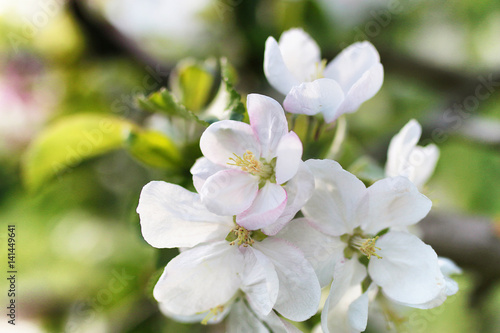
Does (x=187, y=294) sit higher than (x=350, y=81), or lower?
lower

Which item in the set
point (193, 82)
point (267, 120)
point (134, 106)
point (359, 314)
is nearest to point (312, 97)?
point (267, 120)

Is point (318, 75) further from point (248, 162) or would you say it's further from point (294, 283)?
point (294, 283)

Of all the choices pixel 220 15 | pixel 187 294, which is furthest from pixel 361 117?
pixel 187 294

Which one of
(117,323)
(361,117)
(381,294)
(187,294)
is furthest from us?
(361,117)

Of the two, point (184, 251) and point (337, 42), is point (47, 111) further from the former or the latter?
point (184, 251)

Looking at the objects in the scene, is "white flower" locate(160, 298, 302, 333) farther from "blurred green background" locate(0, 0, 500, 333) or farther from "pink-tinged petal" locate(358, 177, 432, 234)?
"blurred green background" locate(0, 0, 500, 333)

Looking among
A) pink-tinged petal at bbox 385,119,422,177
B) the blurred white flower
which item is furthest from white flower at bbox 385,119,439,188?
the blurred white flower
